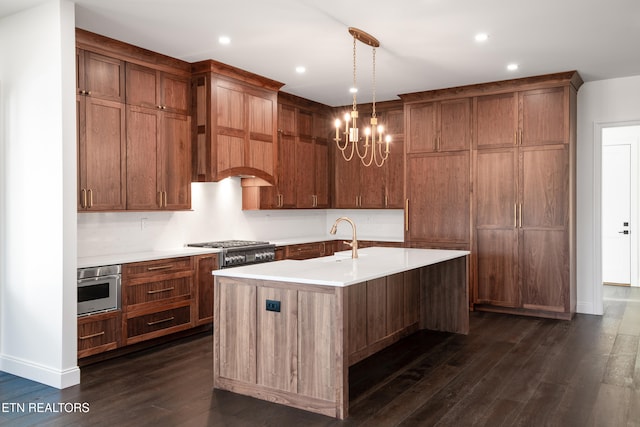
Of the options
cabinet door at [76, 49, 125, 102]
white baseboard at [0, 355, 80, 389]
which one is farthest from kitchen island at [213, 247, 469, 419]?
cabinet door at [76, 49, 125, 102]

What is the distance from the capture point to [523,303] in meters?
5.99

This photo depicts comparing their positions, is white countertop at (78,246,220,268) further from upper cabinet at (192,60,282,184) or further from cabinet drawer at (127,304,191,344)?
upper cabinet at (192,60,282,184)

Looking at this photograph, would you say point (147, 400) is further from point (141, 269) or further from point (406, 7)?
point (406, 7)

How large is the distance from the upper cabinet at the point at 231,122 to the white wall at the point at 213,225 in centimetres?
55

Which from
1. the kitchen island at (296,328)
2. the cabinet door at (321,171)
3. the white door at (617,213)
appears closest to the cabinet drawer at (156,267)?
the kitchen island at (296,328)

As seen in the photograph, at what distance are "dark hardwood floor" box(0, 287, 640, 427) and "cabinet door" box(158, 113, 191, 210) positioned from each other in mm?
1408

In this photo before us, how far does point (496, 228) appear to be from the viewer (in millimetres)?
6152

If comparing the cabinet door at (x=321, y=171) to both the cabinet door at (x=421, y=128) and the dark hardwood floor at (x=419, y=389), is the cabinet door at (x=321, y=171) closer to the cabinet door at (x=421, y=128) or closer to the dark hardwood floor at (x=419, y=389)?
the cabinet door at (x=421, y=128)

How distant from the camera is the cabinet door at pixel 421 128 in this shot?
6.60 m

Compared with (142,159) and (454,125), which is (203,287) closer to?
(142,159)

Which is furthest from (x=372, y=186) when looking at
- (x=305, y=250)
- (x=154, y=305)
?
(x=154, y=305)

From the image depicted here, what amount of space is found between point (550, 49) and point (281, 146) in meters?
3.36

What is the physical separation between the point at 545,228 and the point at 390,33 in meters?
2.98

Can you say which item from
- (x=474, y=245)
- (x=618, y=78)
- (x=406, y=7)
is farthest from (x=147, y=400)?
(x=618, y=78)
